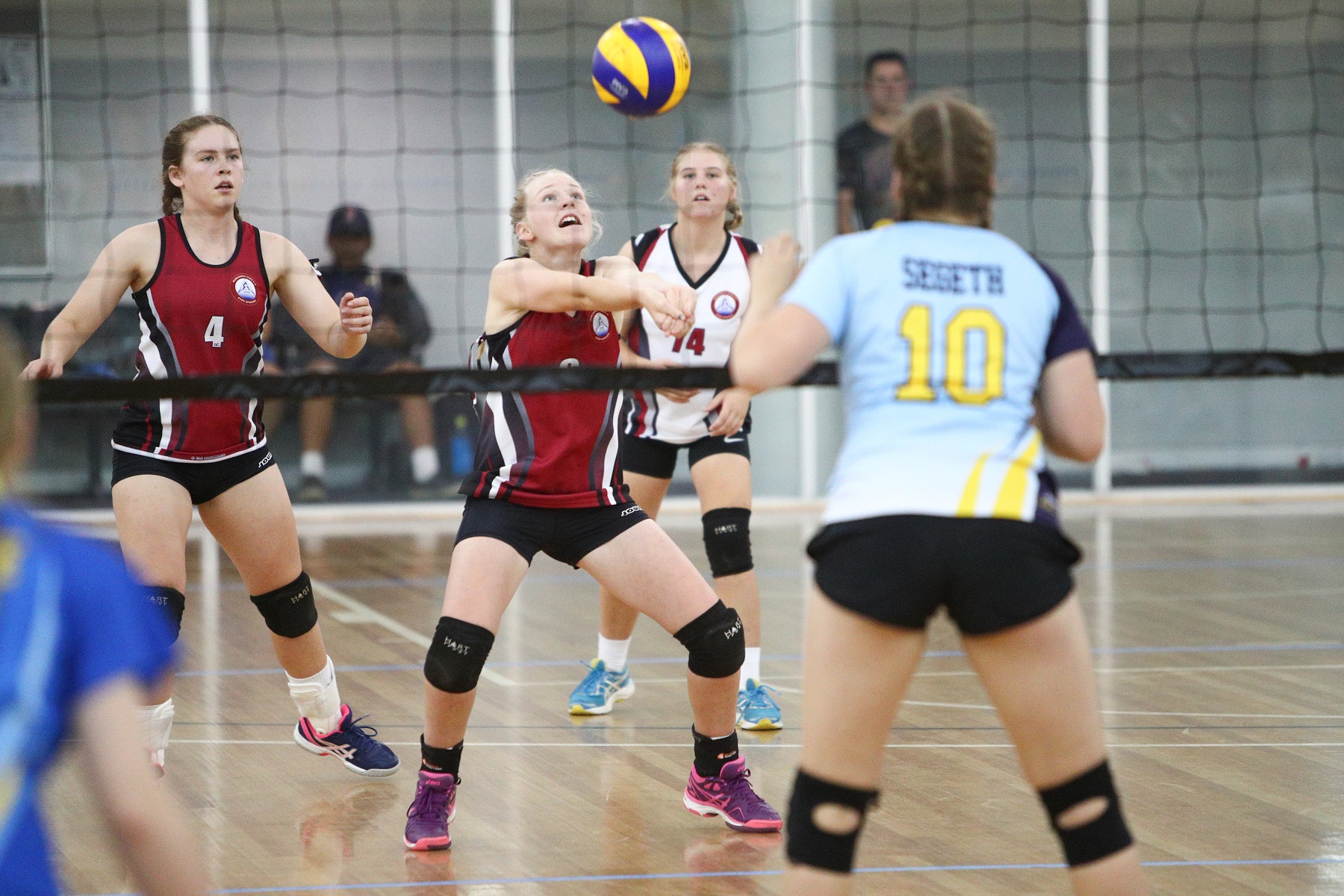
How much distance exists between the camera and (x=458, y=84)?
31.3ft

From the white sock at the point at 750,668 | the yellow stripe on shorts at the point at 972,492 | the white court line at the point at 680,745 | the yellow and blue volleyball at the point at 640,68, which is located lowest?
the white court line at the point at 680,745

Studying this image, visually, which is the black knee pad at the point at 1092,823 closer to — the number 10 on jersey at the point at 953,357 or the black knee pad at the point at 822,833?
the black knee pad at the point at 822,833

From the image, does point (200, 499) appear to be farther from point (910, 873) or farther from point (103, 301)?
point (910, 873)

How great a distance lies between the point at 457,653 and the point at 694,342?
1647mm

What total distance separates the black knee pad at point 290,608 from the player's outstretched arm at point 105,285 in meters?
0.73

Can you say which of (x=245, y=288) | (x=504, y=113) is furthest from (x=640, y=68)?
(x=504, y=113)

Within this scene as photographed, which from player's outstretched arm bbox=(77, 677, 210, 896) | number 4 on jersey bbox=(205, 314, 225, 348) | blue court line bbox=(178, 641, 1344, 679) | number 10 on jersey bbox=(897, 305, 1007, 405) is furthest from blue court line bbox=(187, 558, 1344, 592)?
player's outstretched arm bbox=(77, 677, 210, 896)

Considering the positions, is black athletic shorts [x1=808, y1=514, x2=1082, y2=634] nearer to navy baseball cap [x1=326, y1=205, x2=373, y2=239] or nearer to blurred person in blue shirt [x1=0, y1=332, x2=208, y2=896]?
blurred person in blue shirt [x1=0, y1=332, x2=208, y2=896]

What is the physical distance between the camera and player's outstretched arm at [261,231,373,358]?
3605 millimetres

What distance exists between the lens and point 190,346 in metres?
3.48

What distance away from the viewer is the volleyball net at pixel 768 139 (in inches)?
360

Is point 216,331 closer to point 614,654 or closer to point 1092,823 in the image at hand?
point 614,654

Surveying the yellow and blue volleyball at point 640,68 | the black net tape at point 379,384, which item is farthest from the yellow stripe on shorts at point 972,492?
the yellow and blue volleyball at point 640,68

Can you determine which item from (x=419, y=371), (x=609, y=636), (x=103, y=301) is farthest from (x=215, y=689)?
(x=419, y=371)
